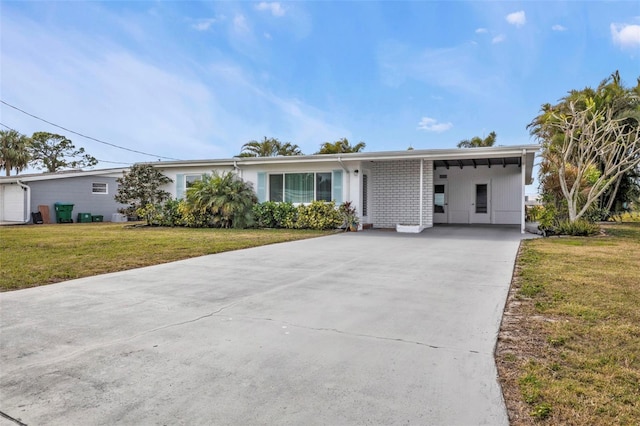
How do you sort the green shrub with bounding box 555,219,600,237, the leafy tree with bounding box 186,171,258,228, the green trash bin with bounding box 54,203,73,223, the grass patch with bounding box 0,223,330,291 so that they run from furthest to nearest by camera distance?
the green trash bin with bounding box 54,203,73,223, the leafy tree with bounding box 186,171,258,228, the green shrub with bounding box 555,219,600,237, the grass patch with bounding box 0,223,330,291

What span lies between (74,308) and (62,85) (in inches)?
806

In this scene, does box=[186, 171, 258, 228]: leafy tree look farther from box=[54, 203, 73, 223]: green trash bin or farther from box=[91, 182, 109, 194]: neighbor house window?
box=[91, 182, 109, 194]: neighbor house window

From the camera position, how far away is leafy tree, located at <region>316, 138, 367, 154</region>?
84.9ft

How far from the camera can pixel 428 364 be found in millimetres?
2816

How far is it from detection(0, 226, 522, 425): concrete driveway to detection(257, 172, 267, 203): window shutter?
10176mm

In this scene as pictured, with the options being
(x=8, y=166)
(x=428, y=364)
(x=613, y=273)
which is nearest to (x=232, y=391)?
(x=428, y=364)

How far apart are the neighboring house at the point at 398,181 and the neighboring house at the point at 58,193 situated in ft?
23.7

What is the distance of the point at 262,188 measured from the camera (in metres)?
16.1

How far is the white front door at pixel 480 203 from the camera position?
57.5 feet

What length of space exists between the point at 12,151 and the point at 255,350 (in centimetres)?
A: 3676

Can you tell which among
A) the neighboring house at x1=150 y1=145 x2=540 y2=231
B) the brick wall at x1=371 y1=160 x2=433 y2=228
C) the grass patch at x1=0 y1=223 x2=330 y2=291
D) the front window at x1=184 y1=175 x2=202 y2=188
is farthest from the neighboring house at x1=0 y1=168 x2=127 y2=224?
the brick wall at x1=371 y1=160 x2=433 y2=228

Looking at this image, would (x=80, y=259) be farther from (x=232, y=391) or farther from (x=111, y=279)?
(x=232, y=391)

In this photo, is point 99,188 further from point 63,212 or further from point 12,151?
point 12,151

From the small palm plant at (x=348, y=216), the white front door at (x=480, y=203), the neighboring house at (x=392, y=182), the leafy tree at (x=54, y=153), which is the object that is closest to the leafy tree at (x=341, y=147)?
the neighboring house at (x=392, y=182)
